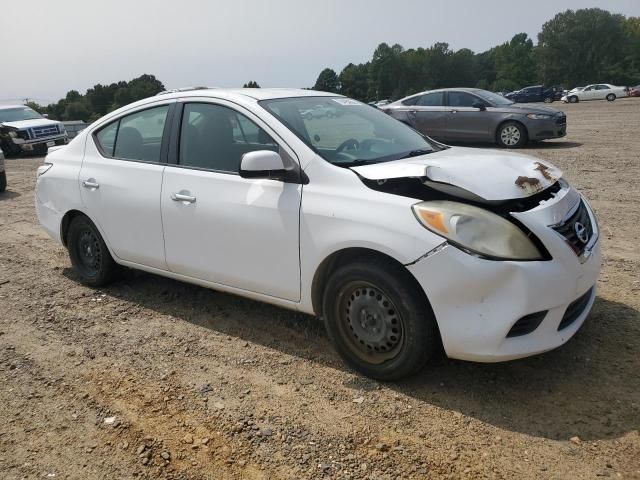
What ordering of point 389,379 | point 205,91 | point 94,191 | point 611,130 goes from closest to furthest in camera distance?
1. point 389,379
2. point 205,91
3. point 94,191
4. point 611,130

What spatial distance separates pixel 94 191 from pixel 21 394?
1898 millimetres

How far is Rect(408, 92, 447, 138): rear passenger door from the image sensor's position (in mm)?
14316

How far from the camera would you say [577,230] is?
327 cm

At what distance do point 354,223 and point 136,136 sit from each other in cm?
240

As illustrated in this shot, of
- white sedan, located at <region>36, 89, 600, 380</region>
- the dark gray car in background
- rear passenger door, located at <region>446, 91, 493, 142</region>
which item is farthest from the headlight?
rear passenger door, located at <region>446, 91, 493, 142</region>

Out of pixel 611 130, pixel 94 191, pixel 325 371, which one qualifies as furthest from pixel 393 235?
pixel 611 130

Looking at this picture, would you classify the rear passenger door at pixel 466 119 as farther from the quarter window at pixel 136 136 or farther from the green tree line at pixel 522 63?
the green tree line at pixel 522 63

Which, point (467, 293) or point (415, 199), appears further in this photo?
point (415, 199)

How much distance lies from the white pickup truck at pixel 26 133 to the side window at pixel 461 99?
1259cm

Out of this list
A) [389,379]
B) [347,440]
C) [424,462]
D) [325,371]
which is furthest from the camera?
[325,371]

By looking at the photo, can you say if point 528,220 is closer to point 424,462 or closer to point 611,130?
point 424,462

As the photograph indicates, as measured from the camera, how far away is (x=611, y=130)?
54.7ft

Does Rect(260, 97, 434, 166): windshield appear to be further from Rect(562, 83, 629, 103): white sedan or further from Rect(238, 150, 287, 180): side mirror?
Rect(562, 83, 629, 103): white sedan

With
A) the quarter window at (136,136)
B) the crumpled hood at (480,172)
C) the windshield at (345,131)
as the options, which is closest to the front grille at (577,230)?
the crumpled hood at (480,172)
